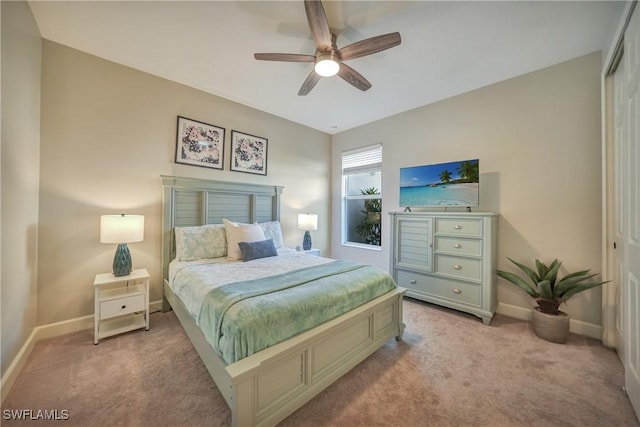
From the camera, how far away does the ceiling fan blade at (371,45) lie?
1733mm

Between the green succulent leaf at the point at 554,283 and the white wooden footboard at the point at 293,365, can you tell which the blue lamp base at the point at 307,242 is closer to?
the white wooden footboard at the point at 293,365

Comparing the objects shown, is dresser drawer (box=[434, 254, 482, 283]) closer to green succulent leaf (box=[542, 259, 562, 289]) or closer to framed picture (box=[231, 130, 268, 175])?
green succulent leaf (box=[542, 259, 562, 289])

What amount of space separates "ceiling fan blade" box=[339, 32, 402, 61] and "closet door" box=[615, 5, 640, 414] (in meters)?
1.41

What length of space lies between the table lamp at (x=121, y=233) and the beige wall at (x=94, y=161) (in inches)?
14.1

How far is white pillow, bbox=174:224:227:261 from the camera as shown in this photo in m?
2.67

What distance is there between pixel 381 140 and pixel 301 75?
1839 millimetres

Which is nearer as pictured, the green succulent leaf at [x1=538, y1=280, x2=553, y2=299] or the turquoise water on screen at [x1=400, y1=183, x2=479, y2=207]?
the green succulent leaf at [x1=538, y1=280, x2=553, y2=299]

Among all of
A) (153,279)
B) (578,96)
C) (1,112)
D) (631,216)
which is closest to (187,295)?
(153,279)

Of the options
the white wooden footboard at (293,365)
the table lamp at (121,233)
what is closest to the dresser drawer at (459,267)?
the white wooden footboard at (293,365)

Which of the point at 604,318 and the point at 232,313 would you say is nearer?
the point at 232,313

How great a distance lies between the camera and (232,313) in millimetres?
1364

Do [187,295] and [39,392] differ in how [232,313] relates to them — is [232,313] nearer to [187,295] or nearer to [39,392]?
[187,295]

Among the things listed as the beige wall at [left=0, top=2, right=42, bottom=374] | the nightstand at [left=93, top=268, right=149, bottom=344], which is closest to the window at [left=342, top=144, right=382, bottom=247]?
the nightstand at [left=93, top=268, right=149, bottom=344]

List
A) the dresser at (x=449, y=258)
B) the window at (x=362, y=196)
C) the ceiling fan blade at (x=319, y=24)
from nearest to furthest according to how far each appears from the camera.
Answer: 1. the ceiling fan blade at (x=319, y=24)
2. the dresser at (x=449, y=258)
3. the window at (x=362, y=196)
